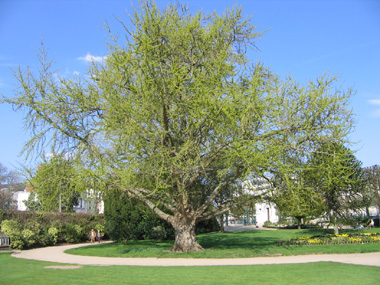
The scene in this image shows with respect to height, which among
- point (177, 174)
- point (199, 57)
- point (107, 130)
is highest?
point (199, 57)

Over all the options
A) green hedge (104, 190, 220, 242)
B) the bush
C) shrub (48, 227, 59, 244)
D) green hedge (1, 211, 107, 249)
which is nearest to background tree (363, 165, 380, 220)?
the bush

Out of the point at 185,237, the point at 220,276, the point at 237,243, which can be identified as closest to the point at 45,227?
the point at 185,237

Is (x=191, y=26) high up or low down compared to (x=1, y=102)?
up

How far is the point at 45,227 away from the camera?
2556cm

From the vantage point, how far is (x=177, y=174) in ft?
50.2

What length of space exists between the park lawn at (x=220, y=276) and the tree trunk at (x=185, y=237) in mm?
5279

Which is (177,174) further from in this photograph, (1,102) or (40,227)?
(40,227)

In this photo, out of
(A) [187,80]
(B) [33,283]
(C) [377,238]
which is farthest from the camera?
(C) [377,238]

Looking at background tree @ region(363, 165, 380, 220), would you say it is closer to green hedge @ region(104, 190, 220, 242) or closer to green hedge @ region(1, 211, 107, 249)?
green hedge @ region(104, 190, 220, 242)

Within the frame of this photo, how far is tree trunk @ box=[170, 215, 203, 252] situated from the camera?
17141 mm

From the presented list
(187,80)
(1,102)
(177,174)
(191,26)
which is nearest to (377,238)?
(177,174)

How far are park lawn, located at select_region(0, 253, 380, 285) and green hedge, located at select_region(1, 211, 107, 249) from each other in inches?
459

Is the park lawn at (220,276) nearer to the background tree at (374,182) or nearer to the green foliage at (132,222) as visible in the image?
the green foliage at (132,222)

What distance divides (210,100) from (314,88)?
4557 mm
